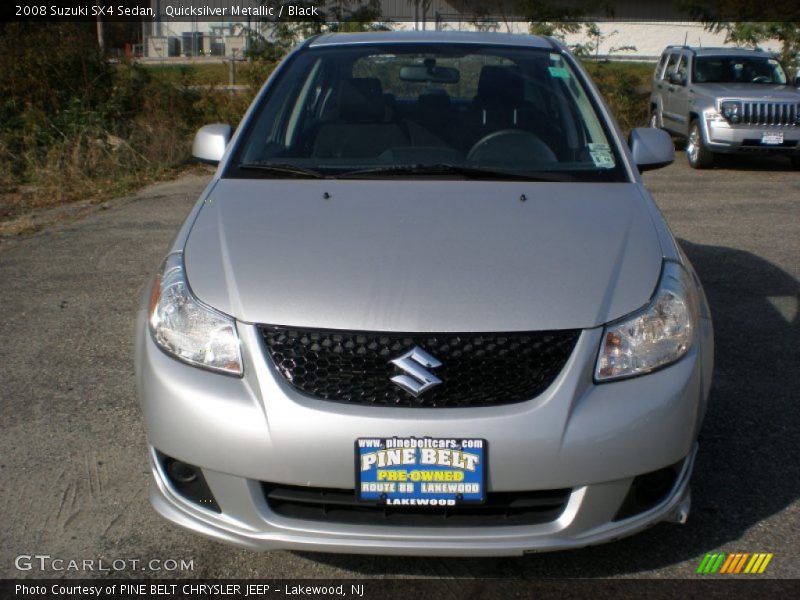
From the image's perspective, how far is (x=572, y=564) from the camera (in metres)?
3.08

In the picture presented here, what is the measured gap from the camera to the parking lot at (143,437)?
3.10 meters

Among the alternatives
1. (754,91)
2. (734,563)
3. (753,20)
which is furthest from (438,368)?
(753,20)

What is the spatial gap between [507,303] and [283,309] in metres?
0.65

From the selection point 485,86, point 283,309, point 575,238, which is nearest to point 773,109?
point 485,86

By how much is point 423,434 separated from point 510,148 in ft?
6.03

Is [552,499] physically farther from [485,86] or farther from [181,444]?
[485,86]

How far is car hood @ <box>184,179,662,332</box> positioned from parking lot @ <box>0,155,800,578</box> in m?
0.28

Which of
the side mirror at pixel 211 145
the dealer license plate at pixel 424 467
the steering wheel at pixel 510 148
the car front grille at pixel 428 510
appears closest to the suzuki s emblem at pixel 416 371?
the dealer license plate at pixel 424 467

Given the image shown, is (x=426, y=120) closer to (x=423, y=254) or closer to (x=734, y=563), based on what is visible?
(x=423, y=254)

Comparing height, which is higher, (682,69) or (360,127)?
(360,127)

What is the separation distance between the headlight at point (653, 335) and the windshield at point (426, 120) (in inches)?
36.3

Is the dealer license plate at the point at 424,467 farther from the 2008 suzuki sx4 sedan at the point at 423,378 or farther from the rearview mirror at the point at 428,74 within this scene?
the rearview mirror at the point at 428,74

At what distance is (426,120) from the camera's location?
4277 mm

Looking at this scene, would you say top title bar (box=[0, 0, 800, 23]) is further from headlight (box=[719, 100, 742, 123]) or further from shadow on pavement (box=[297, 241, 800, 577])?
shadow on pavement (box=[297, 241, 800, 577])
